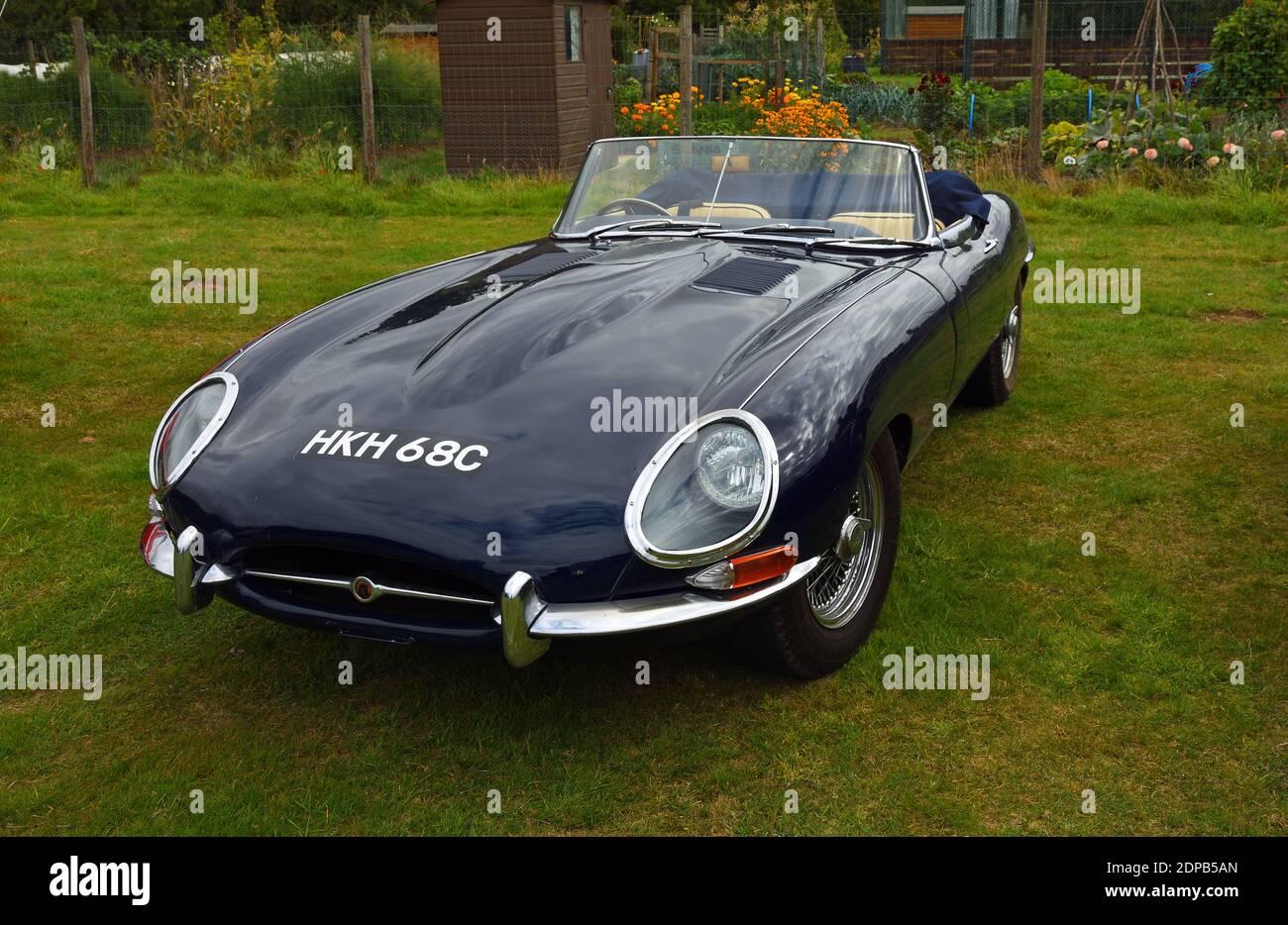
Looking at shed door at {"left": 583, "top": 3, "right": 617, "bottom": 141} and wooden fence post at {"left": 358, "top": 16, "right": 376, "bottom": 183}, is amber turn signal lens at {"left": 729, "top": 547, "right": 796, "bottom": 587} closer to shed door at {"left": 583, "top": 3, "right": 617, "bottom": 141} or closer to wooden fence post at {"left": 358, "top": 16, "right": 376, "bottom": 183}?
wooden fence post at {"left": 358, "top": 16, "right": 376, "bottom": 183}

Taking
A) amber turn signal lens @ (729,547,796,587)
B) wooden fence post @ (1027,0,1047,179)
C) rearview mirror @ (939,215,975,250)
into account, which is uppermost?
wooden fence post @ (1027,0,1047,179)

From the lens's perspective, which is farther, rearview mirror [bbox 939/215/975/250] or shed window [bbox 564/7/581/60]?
shed window [bbox 564/7/581/60]

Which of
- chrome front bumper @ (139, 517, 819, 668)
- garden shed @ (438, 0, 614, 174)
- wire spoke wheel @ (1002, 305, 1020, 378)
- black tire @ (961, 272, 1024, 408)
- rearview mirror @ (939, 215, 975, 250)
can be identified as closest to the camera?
chrome front bumper @ (139, 517, 819, 668)

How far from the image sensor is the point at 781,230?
14.5ft

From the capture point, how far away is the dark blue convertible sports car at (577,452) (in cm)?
276

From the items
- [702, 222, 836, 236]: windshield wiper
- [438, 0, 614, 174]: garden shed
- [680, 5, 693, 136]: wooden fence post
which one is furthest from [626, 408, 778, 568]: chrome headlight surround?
[438, 0, 614, 174]: garden shed

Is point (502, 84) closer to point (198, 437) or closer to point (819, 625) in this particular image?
point (198, 437)

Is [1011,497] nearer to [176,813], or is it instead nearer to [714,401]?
[714,401]

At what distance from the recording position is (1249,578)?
4.01 metres

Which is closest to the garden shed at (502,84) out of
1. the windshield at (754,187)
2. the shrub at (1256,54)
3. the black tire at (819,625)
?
the shrub at (1256,54)

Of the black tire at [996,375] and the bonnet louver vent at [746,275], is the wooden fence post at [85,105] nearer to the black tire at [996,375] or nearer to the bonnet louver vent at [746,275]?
the black tire at [996,375]

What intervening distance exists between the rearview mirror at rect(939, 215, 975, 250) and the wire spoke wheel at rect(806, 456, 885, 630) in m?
1.47

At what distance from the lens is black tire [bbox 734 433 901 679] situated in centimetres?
314

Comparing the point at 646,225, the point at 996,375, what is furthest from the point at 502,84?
the point at 646,225
